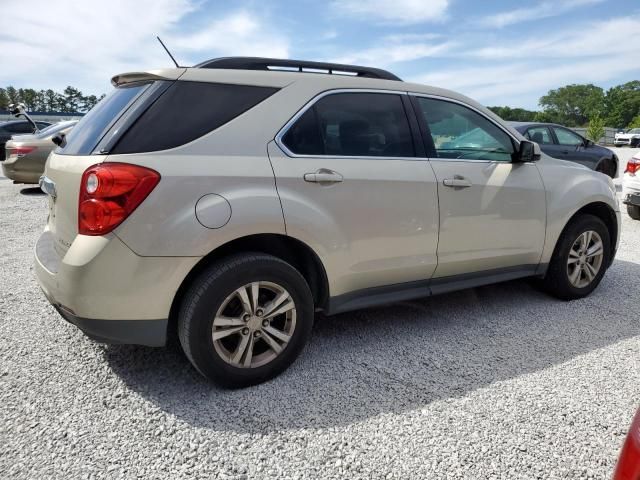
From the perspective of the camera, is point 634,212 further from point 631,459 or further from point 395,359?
point 631,459

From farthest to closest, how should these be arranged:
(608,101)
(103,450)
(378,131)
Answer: (608,101), (378,131), (103,450)

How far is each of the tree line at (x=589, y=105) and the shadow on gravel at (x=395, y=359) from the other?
105158 millimetres

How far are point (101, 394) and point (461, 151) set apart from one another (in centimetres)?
278

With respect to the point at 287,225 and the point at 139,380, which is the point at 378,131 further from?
the point at 139,380

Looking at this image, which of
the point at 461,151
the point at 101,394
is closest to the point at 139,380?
the point at 101,394

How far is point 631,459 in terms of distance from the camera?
1.29m

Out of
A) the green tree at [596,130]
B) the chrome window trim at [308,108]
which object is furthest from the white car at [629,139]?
the chrome window trim at [308,108]

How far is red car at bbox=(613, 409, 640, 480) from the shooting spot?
4.16 ft

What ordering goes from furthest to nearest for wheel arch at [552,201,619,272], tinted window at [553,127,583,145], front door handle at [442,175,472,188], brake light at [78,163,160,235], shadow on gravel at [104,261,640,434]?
tinted window at [553,127,583,145] → wheel arch at [552,201,619,272] → front door handle at [442,175,472,188] → shadow on gravel at [104,261,640,434] → brake light at [78,163,160,235]

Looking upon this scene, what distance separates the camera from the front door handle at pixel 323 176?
106 inches

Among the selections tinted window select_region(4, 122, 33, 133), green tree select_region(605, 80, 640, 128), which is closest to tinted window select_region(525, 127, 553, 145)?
tinted window select_region(4, 122, 33, 133)

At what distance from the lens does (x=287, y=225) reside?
261 cm

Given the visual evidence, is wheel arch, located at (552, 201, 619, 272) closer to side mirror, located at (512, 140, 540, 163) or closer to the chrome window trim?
side mirror, located at (512, 140, 540, 163)

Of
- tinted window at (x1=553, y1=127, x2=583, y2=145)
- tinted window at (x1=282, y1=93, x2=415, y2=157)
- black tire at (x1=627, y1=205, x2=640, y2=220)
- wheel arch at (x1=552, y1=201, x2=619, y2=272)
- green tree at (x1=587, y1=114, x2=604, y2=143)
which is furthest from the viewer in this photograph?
green tree at (x1=587, y1=114, x2=604, y2=143)
